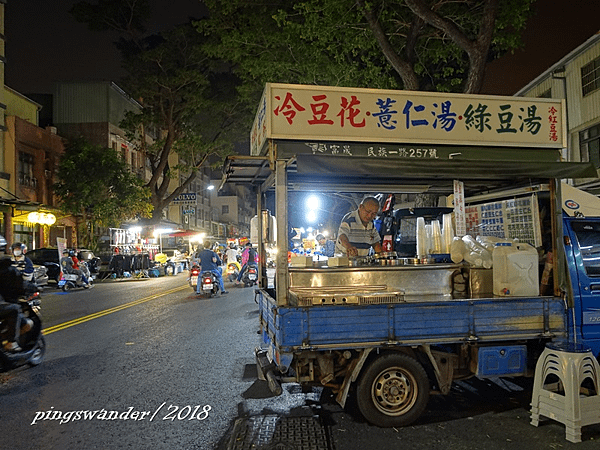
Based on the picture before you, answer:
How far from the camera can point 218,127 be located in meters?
32.3

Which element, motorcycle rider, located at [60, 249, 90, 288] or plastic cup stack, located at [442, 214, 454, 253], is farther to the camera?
motorcycle rider, located at [60, 249, 90, 288]

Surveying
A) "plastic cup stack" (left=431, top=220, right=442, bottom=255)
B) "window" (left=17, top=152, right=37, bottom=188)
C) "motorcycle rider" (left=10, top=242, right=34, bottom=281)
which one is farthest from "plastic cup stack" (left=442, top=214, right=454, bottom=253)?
"window" (left=17, top=152, right=37, bottom=188)

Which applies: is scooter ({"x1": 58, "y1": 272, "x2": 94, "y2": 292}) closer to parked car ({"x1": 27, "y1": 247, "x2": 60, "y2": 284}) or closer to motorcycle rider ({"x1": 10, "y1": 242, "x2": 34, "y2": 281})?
parked car ({"x1": 27, "y1": 247, "x2": 60, "y2": 284})

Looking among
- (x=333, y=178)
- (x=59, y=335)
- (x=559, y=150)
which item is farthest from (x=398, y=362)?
(x=59, y=335)

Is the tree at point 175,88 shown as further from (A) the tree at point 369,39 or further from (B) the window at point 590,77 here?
(B) the window at point 590,77

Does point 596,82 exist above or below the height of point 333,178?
above

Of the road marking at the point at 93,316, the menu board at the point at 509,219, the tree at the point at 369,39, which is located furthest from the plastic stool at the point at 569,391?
the road marking at the point at 93,316

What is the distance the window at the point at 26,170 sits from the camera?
24047 mm

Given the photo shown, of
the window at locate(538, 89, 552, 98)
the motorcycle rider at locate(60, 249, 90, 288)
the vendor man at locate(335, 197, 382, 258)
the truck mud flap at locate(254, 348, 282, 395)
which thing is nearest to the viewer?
the truck mud flap at locate(254, 348, 282, 395)

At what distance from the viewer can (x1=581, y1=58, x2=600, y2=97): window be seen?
16844 millimetres

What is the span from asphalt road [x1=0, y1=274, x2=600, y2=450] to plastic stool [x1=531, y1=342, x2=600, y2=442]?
0.56 feet

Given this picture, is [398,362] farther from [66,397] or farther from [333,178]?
[66,397]

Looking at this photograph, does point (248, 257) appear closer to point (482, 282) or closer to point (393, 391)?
point (482, 282)

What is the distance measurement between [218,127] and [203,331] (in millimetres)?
24904
